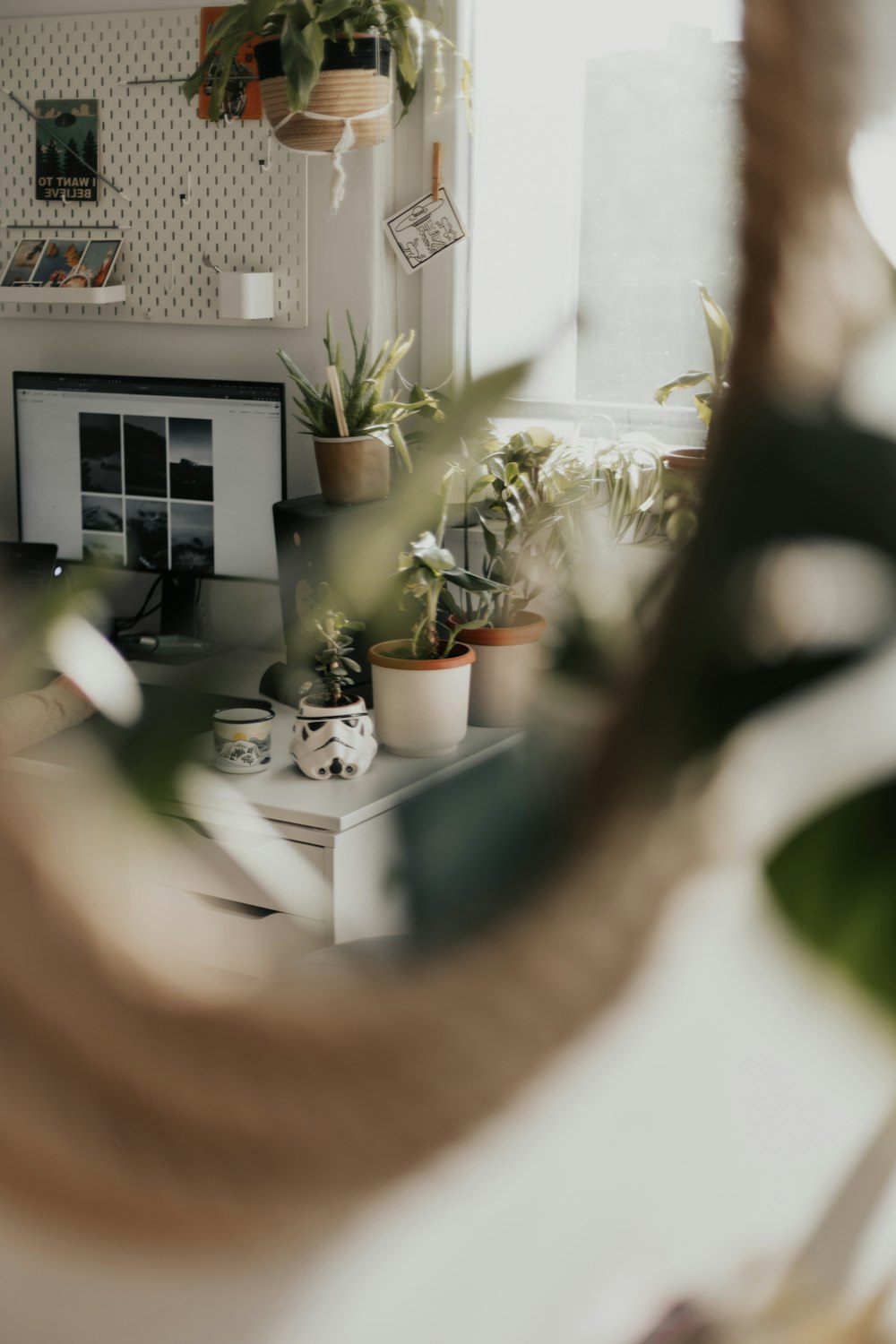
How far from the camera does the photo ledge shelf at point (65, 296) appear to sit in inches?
66.9

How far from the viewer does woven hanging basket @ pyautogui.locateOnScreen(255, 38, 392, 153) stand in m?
1.32

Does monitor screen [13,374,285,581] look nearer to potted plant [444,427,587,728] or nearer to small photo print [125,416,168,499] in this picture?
small photo print [125,416,168,499]

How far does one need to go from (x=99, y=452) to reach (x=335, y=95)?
0.63 meters

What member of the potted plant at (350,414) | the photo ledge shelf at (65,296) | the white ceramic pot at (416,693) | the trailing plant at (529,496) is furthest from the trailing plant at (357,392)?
the trailing plant at (529,496)

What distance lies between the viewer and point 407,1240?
0.32ft

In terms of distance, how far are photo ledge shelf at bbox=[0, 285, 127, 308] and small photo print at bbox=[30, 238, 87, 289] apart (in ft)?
0.09

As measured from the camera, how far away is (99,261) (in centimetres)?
180

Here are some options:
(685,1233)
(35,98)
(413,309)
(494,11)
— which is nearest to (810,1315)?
(685,1233)

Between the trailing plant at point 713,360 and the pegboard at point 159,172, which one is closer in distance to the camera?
the trailing plant at point 713,360

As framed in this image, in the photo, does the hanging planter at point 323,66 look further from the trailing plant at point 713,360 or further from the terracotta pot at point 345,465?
the trailing plant at point 713,360

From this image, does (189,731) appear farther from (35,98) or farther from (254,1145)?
(35,98)

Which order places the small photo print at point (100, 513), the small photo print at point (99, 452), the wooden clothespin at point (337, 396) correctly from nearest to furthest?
the wooden clothespin at point (337, 396), the small photo print at point (100, 513), the small photo print at point (99, 452)

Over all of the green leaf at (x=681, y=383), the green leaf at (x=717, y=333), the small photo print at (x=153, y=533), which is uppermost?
the green leaf at (x=717, y=333)

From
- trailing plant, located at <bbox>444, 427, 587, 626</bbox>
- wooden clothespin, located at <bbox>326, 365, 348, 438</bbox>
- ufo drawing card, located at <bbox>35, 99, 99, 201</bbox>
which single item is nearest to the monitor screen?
ufo drawing card, located at <bbox>35, 99, 99, 201</bbox>
